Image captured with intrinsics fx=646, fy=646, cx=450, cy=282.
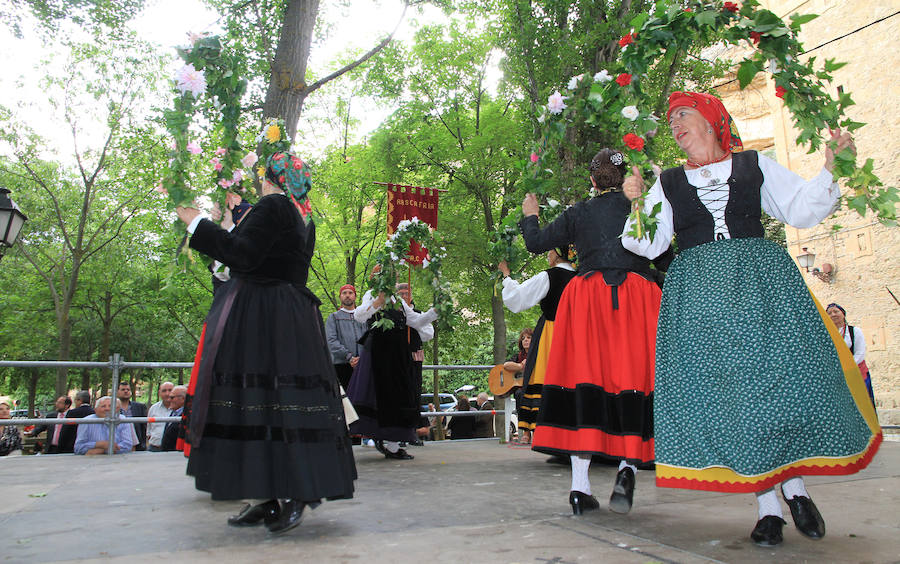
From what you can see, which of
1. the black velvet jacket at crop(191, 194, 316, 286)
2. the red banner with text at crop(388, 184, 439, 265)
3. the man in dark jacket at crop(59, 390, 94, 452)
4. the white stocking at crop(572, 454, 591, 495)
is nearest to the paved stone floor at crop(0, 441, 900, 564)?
the white stocking at crop(572, 454, 591, 495)

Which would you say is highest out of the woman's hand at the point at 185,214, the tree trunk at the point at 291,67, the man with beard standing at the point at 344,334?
the tree trunk at the point at 291,67

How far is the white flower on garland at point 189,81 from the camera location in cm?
383

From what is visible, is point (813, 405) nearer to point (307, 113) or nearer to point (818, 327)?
point (818, 327)

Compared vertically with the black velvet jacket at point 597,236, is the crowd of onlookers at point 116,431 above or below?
below

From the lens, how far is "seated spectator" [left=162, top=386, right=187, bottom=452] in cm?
773

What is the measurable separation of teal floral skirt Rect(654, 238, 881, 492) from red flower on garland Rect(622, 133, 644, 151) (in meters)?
0.56

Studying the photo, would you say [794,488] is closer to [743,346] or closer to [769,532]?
[769,532]

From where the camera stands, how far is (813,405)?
97.1 inches

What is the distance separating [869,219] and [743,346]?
52.1 feet

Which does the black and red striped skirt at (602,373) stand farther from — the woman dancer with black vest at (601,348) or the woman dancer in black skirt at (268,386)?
the woman dancer in black skirt at (268,386)

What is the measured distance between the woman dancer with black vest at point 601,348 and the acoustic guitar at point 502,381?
14.3ft

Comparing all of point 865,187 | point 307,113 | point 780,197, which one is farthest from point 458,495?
point 307,113

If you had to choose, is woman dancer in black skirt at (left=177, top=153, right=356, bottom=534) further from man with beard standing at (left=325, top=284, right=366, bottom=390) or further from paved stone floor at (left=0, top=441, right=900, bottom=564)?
man with beard standing at (left=325, top=284, right=366, bottom=390)

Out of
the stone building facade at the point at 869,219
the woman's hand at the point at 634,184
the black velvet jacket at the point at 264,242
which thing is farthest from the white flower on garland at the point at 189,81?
the stone building facade at the point at 869,219
